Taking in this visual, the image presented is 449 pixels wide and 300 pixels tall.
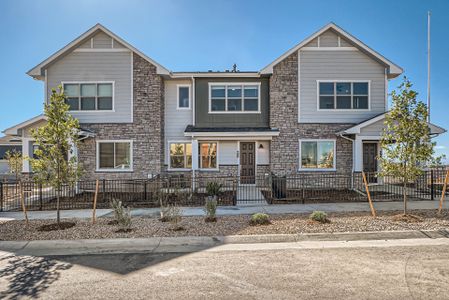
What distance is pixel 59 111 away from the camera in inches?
294

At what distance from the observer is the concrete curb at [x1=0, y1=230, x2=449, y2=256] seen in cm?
596

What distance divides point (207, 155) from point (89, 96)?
7.48m

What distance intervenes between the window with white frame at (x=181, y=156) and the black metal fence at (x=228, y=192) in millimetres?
1675

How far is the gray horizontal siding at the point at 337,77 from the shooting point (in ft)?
46.4

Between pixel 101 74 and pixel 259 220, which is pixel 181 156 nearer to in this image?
pixel 101 74

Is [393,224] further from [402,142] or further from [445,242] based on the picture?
[402,142]

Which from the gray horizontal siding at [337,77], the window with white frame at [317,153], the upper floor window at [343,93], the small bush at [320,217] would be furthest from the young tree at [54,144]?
the upper floor window at [343,93]

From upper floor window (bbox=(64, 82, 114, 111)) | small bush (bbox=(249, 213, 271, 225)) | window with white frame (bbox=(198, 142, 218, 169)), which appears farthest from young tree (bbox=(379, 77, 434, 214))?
upper floor window (bbox=(64, 82, 114, 111))

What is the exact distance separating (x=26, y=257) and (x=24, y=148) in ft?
29.8

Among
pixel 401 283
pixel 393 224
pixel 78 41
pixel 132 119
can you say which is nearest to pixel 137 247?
pixel 401 283

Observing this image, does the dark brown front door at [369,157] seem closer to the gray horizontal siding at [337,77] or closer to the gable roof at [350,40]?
the gray horizontal siding at [337,77]

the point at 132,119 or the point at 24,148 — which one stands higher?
the point at 132,119

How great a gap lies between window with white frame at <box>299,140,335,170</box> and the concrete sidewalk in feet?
13.3

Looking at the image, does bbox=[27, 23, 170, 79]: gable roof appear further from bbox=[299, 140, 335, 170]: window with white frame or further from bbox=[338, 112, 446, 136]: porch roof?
bbox=[338, 112, 446, 136]: porch roof
